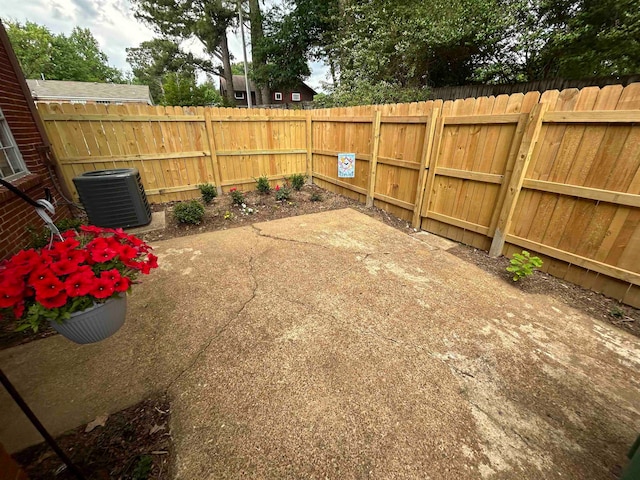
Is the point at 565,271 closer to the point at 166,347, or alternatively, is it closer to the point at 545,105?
the point at 545,105

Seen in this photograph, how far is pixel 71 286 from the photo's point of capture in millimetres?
1314

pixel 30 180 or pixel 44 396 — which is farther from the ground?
pixel 30 180

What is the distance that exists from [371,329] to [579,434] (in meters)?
1.27

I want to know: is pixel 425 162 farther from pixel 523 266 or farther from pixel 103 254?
pixel 103 254

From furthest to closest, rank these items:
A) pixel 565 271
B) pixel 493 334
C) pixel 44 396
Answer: pixel 565 271 → pixel 493 334 → pixel 44 396

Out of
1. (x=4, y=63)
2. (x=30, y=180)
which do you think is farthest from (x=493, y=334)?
(x=4, y=63)

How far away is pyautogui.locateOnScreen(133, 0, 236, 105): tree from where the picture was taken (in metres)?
14.5

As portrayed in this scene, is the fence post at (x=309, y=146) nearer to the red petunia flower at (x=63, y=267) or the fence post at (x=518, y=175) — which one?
the fence post at (x=518, y=175)

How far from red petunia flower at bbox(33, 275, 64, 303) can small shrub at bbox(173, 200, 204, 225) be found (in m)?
3.04

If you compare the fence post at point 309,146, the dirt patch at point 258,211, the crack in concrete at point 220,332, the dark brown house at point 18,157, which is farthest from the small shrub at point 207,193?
the crack in concrete at point 220,332

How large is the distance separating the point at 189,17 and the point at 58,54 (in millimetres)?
26568

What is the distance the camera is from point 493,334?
2096 millimetres

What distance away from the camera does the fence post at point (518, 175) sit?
262 cm

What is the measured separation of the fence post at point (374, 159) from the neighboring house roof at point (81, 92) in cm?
2348
